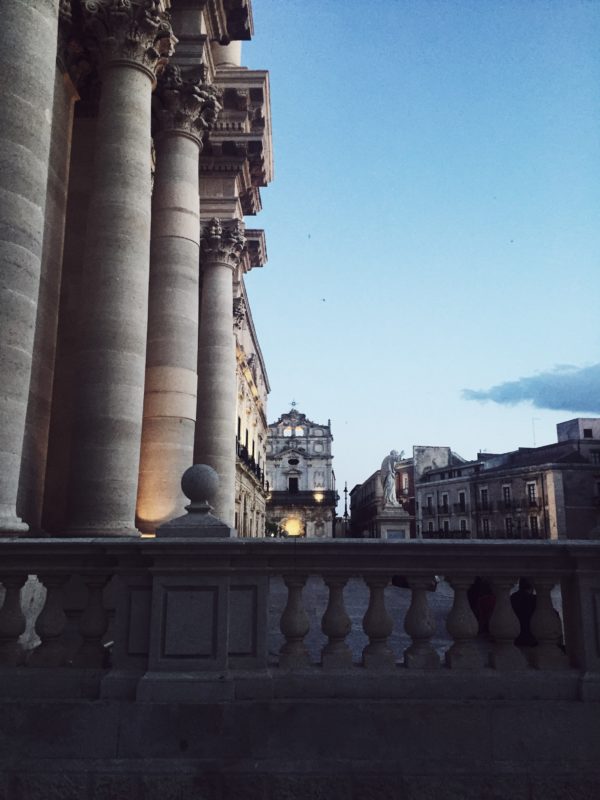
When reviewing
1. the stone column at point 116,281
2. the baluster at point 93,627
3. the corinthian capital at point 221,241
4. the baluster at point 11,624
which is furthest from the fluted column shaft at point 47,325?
the corinthian capital at point 221,241

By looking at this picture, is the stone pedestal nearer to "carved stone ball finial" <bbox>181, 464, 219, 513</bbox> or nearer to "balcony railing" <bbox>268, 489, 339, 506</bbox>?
"carved stone ball finial" <bbox>181, 464, 219, 513</bbox>

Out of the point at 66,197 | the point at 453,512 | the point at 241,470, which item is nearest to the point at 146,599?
the point at 66,197

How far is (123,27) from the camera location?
891 cm

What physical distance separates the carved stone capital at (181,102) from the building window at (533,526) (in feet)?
192

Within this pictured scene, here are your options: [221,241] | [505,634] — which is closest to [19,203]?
[505,634]

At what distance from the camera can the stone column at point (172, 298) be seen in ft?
34.5

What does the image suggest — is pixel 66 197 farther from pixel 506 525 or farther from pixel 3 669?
pixel 506 525

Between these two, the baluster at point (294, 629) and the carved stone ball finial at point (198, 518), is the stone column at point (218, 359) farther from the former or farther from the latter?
the baluster at point (294, 629)

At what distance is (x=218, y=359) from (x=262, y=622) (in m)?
11.5

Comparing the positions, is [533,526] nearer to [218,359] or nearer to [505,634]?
[218,359]

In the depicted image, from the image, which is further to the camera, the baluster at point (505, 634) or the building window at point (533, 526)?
the building window at point (533, 526)

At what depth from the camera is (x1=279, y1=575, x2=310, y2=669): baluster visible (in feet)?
13.9

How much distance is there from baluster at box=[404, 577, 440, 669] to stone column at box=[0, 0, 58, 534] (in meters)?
3.43

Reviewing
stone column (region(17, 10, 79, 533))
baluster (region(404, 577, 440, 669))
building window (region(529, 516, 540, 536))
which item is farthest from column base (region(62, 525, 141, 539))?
building window (region(529, 516, 540, 536))
